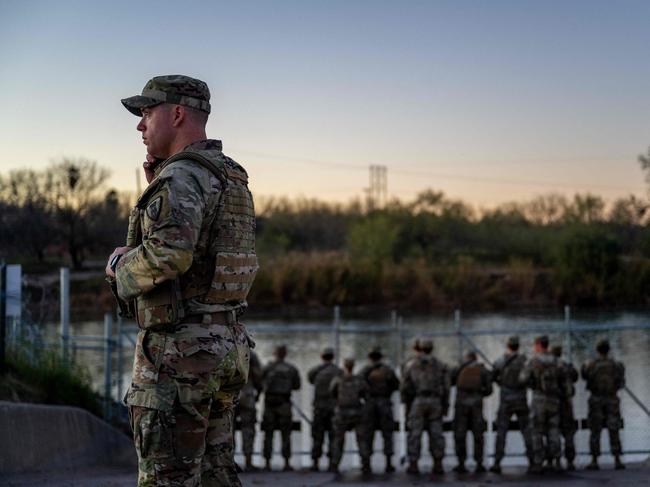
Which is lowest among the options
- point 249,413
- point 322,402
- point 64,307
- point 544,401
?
point 249,413

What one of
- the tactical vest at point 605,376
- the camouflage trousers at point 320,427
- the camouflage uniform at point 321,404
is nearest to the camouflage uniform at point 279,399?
the camouflage uniform at point 321,404

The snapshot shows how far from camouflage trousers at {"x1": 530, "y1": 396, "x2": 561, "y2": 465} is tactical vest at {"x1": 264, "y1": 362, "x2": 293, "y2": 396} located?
3.09 m

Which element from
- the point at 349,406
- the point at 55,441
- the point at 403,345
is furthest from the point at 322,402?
the point at 55,441

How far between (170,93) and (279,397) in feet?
31.5

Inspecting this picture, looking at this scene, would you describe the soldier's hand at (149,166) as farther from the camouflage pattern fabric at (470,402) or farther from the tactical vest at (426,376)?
the camouflage pattern fabric at (470,402)

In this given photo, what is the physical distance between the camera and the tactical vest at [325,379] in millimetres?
Result: 13109

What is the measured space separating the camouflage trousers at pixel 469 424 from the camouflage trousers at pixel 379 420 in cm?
83

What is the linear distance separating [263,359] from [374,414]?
9.69 meters

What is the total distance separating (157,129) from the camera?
3.94 m

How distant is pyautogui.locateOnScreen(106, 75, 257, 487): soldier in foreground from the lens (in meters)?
3.63

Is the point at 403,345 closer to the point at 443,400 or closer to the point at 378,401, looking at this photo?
the point at 378,401

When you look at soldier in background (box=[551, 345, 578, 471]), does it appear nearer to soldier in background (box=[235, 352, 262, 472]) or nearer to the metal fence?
the metal fence

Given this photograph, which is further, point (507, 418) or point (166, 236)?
point (507, 418)

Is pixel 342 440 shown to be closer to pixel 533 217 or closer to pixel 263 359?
pixel 263 359
